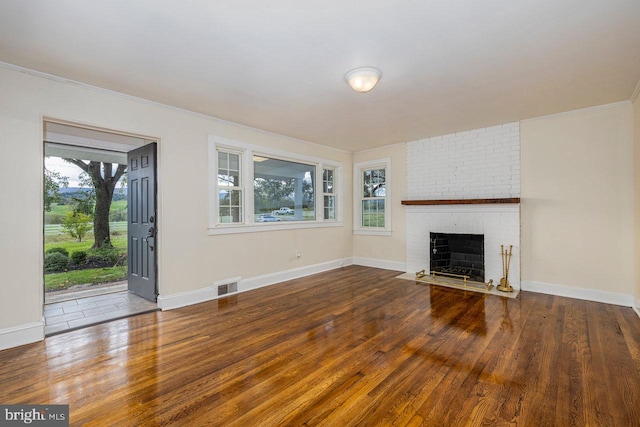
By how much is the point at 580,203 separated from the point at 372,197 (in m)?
3.41

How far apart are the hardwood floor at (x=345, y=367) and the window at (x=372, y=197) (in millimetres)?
2720

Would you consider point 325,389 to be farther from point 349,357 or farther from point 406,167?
point 406,167

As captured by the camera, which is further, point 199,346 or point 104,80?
point 104,80

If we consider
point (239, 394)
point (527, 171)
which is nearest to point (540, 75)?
point (527, 171)

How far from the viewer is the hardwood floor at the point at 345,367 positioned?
1813 millimetres

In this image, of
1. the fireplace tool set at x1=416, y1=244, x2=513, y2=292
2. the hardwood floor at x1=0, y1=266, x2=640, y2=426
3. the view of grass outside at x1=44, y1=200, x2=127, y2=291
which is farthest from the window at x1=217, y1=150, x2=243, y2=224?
the fireplace tool set at x1=416, y1=244, x2=513, y2=292

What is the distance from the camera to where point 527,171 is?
4.52 metres

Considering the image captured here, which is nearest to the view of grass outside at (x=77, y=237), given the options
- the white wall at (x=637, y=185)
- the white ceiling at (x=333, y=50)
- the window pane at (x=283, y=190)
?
the window pane at (x=283, y=190)

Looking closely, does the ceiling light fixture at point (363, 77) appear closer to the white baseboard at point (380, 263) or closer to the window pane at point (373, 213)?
the window pane at point (373, 213)

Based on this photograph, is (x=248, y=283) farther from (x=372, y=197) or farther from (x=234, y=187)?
(x=372, y=197)

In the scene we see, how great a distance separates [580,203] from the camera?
13.4 ft

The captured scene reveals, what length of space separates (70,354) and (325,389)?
2.28 metres

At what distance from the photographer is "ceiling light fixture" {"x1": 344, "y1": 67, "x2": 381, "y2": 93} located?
9.14 feet

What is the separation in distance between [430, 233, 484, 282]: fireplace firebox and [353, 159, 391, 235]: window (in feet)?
3.66
